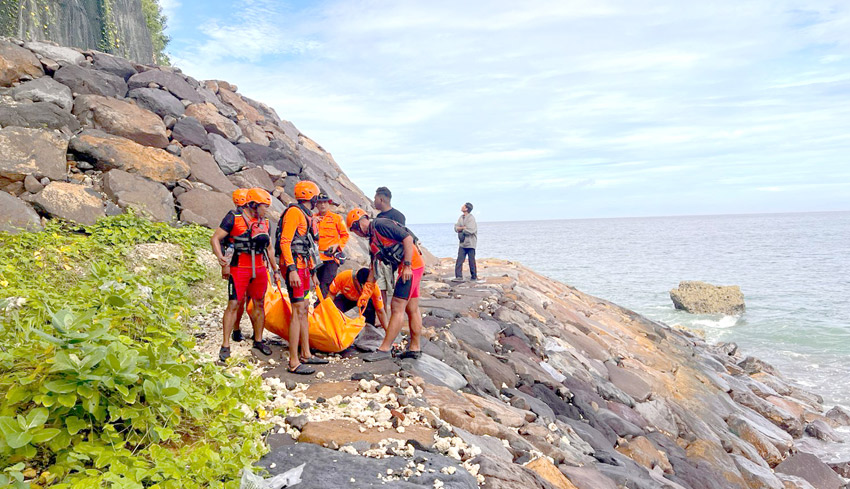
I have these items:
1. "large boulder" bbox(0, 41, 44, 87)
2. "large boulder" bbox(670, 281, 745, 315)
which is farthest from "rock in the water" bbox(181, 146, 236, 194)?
"large boulder" bbox(670, 281, 745, 315)

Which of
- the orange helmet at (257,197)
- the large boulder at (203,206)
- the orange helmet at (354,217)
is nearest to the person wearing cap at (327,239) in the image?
the orange helmet at (354,217)

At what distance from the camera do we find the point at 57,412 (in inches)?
135

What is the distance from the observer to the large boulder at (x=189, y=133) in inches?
537

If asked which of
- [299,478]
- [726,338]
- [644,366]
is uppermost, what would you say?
[299,478]

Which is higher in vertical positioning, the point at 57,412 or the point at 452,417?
the point at 57,412

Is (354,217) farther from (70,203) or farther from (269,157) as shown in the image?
(269,157)

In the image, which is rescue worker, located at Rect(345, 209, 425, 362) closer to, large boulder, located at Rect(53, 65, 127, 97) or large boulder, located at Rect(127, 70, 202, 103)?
large boulder, located at Rect(53, 65, 127, 97)

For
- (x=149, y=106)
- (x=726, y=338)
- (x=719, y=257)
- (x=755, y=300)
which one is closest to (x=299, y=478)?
(x=149, y=106)

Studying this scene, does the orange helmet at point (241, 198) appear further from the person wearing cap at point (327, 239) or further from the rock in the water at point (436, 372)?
the rock in the water at point (436, 372)

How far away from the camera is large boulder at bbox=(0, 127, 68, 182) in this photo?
33.9ft

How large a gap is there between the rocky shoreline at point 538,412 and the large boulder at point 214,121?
22.2ft

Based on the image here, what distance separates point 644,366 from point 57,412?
1103 centimetres

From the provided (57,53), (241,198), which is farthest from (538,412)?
(57,53)

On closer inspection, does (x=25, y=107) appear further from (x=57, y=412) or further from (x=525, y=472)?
(x=525, y=472)
